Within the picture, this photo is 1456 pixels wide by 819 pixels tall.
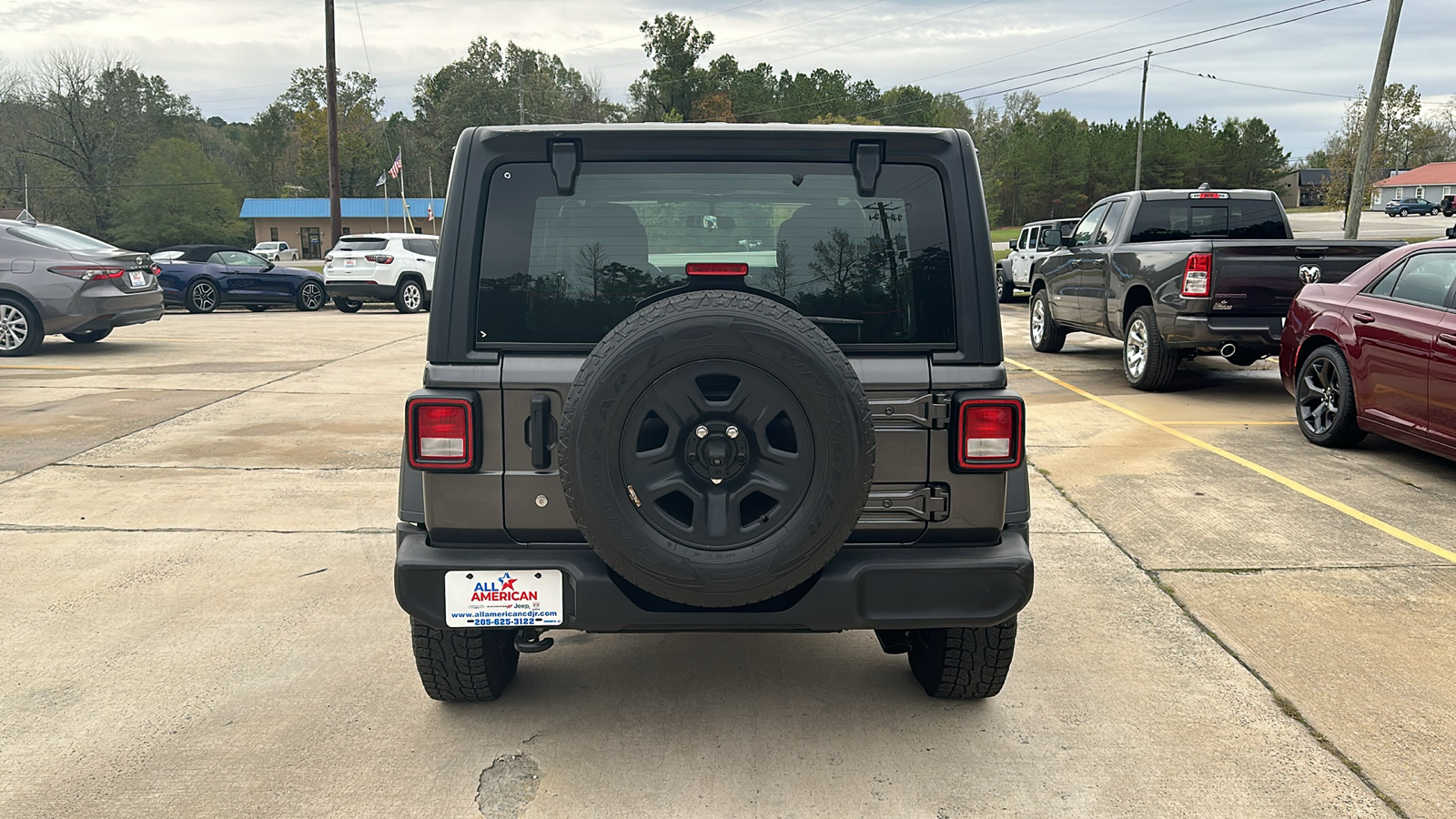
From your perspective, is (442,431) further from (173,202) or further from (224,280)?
(173,202)

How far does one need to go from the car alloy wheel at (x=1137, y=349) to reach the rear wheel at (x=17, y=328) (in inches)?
500

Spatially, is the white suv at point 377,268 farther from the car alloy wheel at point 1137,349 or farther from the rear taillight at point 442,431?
the rear taillight at point 442,431

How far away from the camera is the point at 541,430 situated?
3.02 m

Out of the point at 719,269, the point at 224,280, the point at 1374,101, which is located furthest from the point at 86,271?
the point at 1374,101

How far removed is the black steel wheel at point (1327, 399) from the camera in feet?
25.1

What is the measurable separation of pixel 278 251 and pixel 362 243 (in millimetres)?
57307

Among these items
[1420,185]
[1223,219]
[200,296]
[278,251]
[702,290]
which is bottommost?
[200,296]

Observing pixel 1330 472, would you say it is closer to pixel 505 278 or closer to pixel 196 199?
pixel 505 278

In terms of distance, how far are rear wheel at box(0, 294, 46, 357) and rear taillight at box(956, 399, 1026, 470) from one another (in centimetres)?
1364

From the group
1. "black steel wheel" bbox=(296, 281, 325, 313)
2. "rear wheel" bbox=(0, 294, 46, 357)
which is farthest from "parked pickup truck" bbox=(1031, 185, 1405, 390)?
"black steel wheel" bbox=(296, 281, 325, 313)

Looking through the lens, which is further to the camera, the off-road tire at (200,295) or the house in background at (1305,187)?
the house in background at (1305,187)

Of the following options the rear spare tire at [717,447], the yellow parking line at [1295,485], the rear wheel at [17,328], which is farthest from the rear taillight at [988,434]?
the rear wheel at [17,328]

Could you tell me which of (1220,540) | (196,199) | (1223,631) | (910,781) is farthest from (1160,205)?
(196,199)

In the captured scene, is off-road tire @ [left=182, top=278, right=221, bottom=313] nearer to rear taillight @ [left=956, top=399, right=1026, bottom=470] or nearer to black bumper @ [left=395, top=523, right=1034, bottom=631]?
black bumper @ [left=395, top=523, right=1034, bottom=631]
